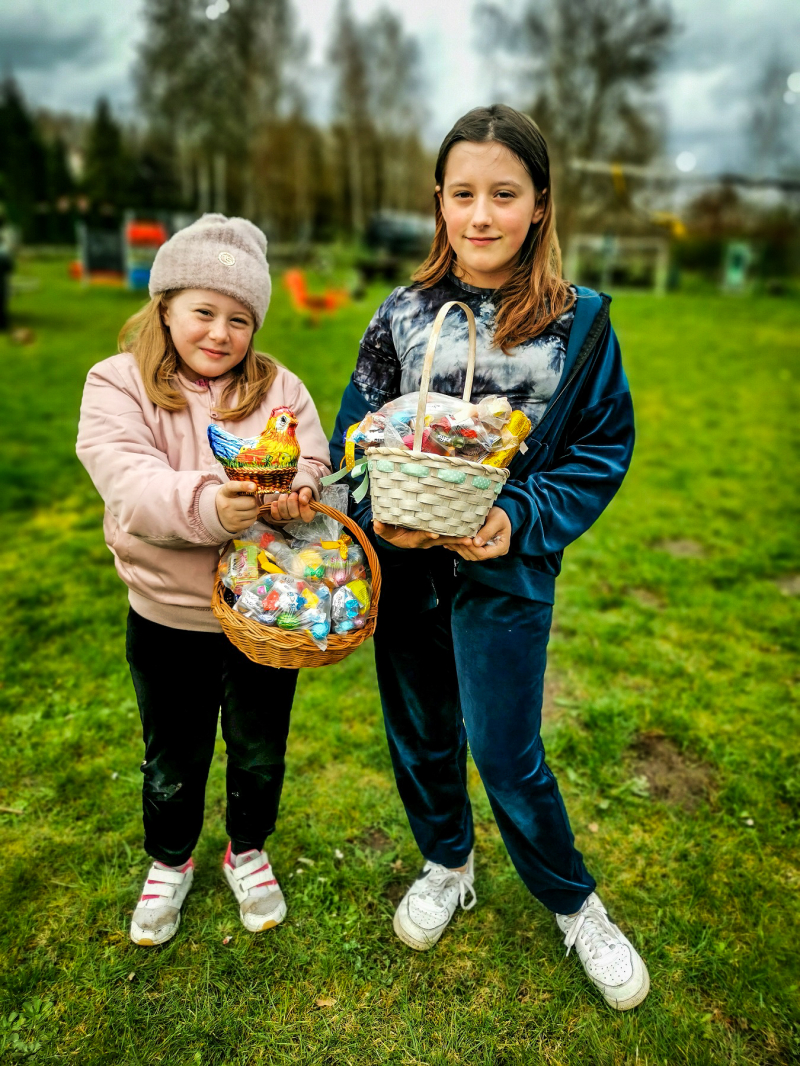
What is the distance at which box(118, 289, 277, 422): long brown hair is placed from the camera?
184 centimetres

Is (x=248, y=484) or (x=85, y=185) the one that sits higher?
(x=85, y=185)

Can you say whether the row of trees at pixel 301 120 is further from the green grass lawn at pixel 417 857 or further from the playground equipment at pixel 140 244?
the green grass lawn at pixel 417 857

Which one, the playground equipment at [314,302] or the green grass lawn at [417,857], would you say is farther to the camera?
the playground equipment at [314,302]

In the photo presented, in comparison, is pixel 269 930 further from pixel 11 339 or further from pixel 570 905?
pixel 11 339

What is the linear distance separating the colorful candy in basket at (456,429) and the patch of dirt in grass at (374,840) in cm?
152

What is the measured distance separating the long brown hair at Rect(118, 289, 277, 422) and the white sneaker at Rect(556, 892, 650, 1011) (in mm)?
1601

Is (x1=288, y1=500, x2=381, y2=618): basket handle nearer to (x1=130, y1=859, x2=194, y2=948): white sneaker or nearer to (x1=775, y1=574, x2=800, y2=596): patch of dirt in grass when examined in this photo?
(x1=130, y1=859, x2=194, y2=948): white sneaker

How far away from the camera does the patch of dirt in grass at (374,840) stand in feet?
8.29

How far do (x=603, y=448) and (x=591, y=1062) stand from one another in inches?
57.6

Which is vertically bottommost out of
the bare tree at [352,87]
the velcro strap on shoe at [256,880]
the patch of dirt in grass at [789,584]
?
the patch of dirt in grass at [789,584]

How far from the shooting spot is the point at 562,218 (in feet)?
70.4

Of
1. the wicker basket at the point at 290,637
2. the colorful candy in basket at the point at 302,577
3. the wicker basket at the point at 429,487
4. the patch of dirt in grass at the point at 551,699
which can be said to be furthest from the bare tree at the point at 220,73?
the wicker basket at the point at 429,487

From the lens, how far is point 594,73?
25.1 metres

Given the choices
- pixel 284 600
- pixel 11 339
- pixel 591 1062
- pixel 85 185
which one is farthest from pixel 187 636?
pixel 85 185
